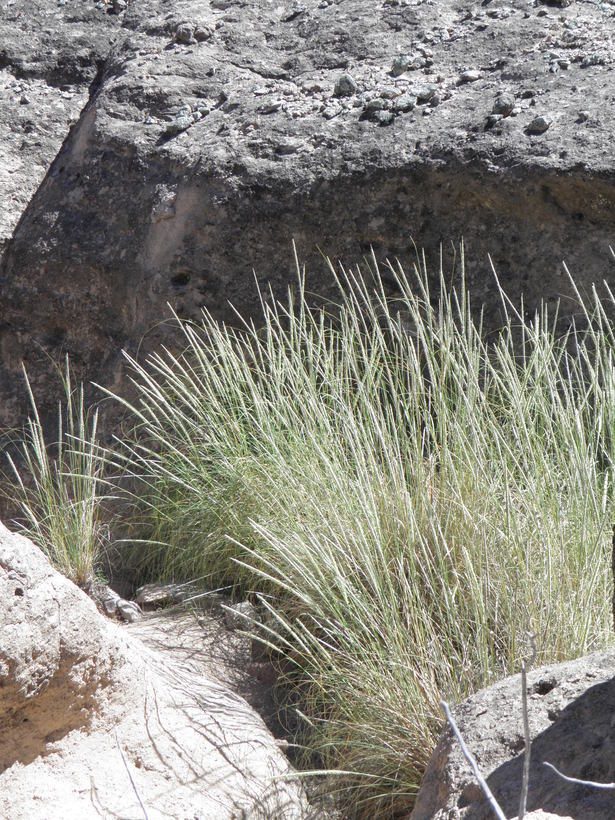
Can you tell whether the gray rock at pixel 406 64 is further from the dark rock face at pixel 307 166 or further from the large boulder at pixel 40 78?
the large boulder at pixel 40 78

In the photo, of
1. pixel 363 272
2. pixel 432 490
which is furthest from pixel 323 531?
pixel 363 272

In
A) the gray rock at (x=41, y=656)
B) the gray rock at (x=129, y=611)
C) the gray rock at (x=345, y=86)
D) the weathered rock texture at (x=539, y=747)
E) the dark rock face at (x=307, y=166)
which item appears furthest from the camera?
the gray rock at (x=345, y=86)

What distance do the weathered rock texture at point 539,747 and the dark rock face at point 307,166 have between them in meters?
1.49

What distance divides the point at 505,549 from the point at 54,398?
1.80m

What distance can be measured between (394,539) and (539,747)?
83 centimetres

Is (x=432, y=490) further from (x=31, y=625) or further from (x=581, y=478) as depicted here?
(x=31, y=625)

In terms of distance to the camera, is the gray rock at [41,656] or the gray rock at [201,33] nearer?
the gray rock at [41,656]

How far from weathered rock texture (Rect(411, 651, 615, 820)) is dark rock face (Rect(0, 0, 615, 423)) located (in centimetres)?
149

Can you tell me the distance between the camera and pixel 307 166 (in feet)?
9.29

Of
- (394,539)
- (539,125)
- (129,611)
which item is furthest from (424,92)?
(129,611)

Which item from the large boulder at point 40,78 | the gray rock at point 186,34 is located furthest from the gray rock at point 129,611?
the gray rock at point 186,34

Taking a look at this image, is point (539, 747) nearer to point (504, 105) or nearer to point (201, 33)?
point (504, 105)

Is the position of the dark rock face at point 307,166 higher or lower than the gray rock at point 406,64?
lower

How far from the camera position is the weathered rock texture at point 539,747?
1221 millimetres
